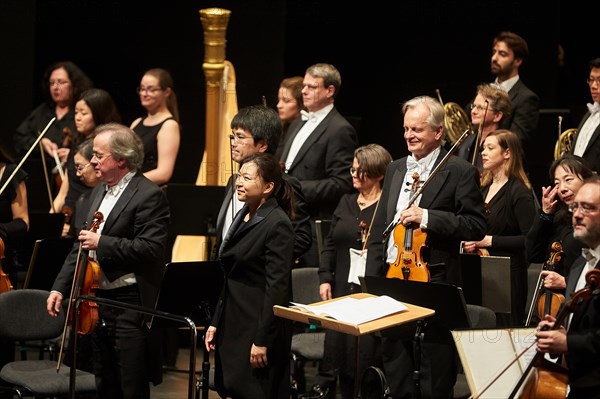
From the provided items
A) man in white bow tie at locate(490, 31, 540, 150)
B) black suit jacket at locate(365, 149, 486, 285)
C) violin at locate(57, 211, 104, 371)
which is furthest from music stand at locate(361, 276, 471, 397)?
man in white bow tie at locate(490, 31, 540, 150)

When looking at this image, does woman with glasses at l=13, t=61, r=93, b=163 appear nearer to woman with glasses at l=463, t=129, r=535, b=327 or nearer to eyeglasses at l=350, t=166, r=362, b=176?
eyeglasses at l=350, t=166, r=362, b=176

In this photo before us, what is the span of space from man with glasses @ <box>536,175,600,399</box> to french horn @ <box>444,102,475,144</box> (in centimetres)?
327

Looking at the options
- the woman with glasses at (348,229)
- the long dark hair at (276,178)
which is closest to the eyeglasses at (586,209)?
the long dark hair at (276,178)

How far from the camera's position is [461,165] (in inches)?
211

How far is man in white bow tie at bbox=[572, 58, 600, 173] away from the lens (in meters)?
6.81

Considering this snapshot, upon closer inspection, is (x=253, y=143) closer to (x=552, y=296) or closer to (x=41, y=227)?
(x=552, y=296)

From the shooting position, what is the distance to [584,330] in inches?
163

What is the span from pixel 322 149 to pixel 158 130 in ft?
4.09

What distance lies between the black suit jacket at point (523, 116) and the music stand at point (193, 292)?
303 centimetres

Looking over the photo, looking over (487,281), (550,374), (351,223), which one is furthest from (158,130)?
(550,374)

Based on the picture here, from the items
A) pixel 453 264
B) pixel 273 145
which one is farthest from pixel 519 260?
pixel 273 145

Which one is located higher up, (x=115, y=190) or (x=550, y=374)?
(x=115, y=190)

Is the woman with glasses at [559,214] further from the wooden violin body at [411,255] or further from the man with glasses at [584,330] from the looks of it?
the man with glasses at [584,330]

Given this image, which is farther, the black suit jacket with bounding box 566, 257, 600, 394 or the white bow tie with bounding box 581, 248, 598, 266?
the white bow tie with bounding box 581, 248, 598, 266
